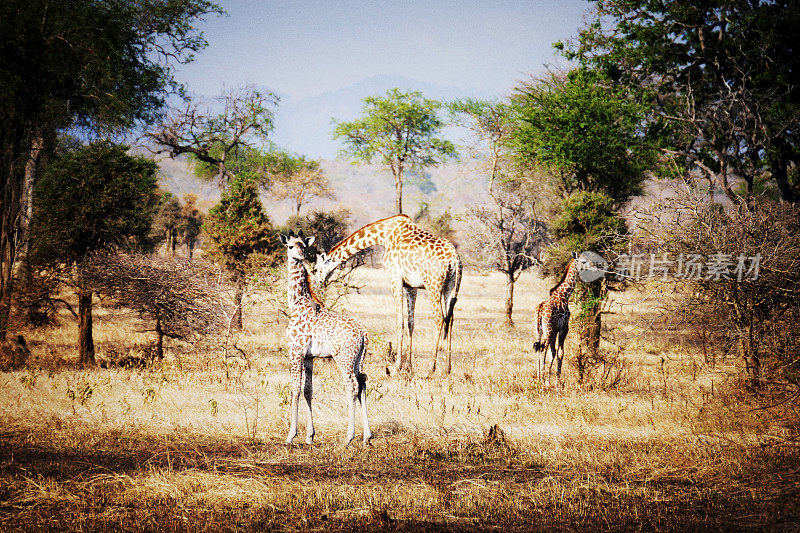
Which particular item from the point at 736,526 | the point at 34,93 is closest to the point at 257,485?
the point at 736,526

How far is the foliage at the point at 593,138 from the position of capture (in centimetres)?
2136

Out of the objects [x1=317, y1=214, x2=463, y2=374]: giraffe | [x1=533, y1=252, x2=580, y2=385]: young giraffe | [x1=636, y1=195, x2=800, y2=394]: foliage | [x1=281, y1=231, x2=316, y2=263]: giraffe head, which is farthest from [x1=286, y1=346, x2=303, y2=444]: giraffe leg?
[x1=636, y1=195, x2=800, y2=394]: foliage

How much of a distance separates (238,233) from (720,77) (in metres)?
17.8

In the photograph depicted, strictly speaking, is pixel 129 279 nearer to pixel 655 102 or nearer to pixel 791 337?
pixel 791 337

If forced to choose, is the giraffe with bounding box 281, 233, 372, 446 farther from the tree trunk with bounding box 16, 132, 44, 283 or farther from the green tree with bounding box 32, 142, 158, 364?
the tree trunk with bounding box 16, 132, 44, 283

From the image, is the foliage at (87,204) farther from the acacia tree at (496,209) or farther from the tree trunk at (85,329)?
the acacia tree at (496,209)

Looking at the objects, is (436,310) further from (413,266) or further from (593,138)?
(593,138)

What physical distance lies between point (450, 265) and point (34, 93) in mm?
11486

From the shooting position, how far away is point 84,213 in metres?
14.2

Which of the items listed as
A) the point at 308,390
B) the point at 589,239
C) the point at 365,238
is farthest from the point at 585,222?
the point at 308,390

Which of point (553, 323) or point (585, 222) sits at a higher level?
point (585, 222)

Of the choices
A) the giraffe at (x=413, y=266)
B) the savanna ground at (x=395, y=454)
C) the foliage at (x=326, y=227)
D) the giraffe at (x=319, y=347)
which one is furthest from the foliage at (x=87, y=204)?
the foliage at (x=326, y=227)

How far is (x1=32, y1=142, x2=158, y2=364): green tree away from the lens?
1406 centimetres

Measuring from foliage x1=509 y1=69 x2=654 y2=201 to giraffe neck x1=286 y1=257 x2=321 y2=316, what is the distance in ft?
50.1
